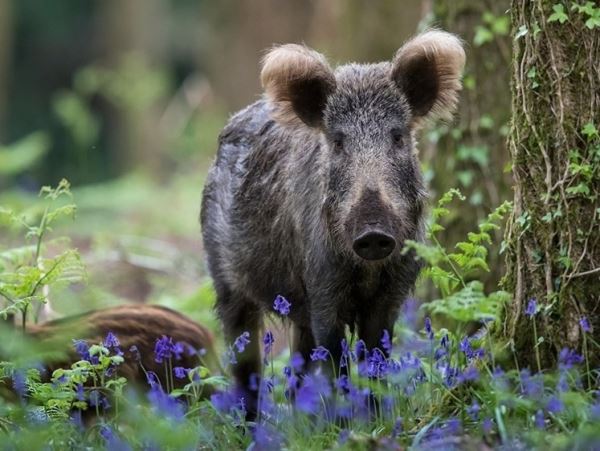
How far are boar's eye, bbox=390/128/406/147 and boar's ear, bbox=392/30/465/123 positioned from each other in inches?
9.6

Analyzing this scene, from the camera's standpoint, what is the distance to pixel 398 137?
6.18 metres

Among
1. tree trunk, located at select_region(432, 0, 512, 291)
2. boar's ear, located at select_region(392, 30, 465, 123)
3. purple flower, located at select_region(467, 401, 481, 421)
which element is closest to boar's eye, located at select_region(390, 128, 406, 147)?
boar's ear, located at select_region(392, 30, 465, 123)

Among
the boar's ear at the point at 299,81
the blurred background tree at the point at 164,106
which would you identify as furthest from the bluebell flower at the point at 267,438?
the blurred background tree at the point at 164,106

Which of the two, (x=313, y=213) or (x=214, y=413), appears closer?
(x=214, y=413)

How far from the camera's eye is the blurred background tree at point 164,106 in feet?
27.2

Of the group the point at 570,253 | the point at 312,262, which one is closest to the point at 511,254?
the point at 570,253

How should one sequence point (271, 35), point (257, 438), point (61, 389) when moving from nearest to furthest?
point (257, 438) → point (61, 389) → point (271, 35)

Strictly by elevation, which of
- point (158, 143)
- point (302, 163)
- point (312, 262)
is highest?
point (158, 143)

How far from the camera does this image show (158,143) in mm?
23922

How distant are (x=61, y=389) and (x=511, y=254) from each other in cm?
217

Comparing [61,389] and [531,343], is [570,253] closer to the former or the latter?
[531,343]

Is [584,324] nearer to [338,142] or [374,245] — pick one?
[374,245]

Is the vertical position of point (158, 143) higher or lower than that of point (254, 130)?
higher

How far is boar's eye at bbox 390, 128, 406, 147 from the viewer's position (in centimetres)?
614
